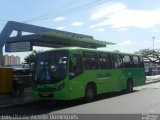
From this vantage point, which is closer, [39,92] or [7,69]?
[39,92]

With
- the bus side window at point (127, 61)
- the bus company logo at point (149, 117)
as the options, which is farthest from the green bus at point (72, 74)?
the bus company logo at point (149, 117)

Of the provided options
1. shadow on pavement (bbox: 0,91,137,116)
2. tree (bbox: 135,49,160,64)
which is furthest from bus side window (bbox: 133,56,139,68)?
tree (bbox: 135,49,160,64)

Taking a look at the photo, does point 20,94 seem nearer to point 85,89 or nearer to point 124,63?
point 85,89

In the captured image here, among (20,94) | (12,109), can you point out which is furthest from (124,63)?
(12,109)

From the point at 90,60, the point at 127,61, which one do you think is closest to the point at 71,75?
the point at 90,60

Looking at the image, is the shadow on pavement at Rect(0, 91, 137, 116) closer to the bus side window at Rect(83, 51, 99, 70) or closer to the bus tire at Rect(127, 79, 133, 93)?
the bus side window at Rect(83, 51, 99, 70)

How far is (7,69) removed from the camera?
1905 cm

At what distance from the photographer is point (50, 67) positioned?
1681cm

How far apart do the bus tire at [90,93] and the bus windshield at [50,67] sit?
2228mm

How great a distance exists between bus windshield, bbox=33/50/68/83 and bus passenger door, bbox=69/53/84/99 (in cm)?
36

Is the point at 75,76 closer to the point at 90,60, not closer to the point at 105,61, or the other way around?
the point at 90,60

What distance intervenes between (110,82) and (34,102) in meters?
5.09

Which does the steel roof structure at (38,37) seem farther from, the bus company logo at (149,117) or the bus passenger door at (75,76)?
the bus company logo at (149,117)

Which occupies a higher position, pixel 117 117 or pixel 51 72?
pixel 51 72
